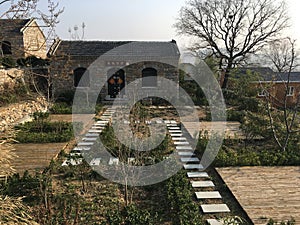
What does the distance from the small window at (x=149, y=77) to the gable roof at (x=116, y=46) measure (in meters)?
0.85

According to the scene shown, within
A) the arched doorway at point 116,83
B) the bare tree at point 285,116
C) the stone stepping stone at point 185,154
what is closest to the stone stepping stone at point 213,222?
the stone stepping stone at point 185,154

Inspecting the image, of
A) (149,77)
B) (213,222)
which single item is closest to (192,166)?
(213,222)

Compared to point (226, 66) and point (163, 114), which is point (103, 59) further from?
point (226, 66)

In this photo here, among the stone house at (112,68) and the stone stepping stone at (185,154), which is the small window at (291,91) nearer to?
the stone house at (112,68)

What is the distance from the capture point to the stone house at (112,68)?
14.2 metres

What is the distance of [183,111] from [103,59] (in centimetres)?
511

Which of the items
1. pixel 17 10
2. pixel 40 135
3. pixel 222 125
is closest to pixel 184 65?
pixel 222 125

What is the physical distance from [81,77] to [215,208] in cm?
1155

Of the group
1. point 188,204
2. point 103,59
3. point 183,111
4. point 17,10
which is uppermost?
point 17,10

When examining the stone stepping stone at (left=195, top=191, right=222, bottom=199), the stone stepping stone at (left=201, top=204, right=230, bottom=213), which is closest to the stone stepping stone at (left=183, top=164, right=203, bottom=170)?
the stone stepping stone at (left=195, top=191, right=222, bottom=199)

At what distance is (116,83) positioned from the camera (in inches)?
586

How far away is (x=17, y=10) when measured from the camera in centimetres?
271

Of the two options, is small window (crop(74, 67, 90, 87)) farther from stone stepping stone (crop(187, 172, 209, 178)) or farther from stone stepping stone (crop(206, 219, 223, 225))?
stone stepping stone (crop(206, 219, 223, 225))

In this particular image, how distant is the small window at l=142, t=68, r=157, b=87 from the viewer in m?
14.5
